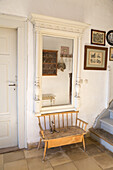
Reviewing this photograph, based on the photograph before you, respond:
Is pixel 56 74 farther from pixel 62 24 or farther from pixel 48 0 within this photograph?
pixel 48 0

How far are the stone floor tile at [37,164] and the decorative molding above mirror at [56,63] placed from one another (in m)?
0.74

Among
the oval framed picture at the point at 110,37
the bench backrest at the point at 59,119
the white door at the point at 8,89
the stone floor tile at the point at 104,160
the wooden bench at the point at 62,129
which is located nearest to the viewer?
the stone floor tile at the point at 104,160

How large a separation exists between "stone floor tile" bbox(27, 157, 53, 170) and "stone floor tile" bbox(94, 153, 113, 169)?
0.80 m

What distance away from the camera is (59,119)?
2820 mm

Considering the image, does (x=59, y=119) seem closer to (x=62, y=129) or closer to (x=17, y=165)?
(x=62, y=129)

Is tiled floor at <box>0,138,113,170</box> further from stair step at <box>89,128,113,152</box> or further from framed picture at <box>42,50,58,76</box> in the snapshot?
framed picture at <box>42,50,58,76</box>

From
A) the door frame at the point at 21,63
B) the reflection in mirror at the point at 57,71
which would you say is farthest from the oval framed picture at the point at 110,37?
the door frame at the point at 21,63

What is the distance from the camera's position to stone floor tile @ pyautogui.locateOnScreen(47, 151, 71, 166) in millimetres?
2244

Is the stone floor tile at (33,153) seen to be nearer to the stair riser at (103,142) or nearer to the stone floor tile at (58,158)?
the stone floor tile at (58,158)

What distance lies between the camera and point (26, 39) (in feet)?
7.97

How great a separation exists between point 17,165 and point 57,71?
1.69 meters

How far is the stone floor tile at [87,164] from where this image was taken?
7.04 feet

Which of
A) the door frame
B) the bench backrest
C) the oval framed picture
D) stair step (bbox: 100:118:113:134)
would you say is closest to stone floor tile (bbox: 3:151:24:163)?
the door frame

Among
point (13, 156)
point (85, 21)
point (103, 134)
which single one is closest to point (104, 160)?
point (103, 134)
